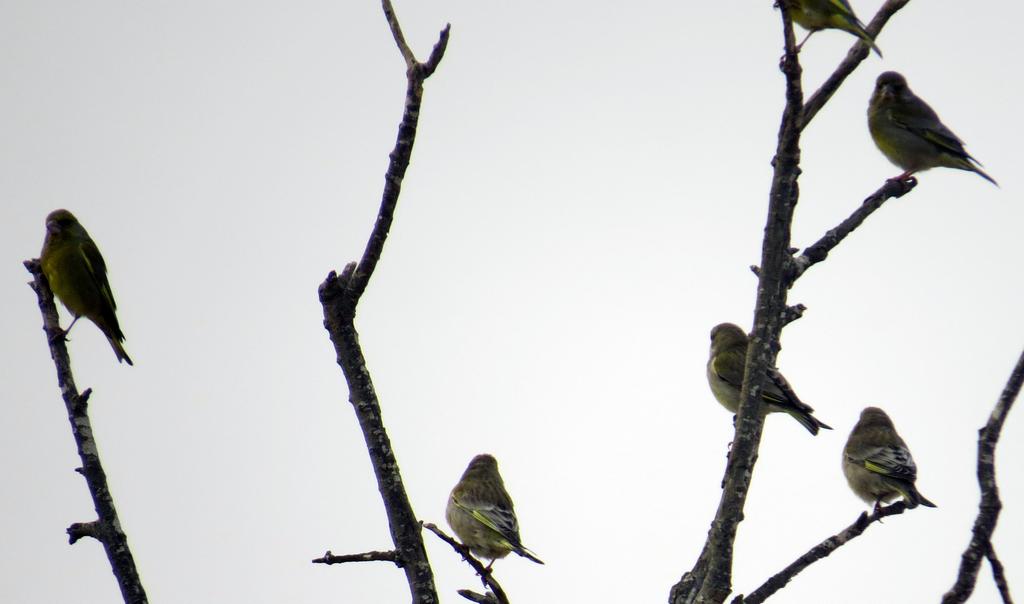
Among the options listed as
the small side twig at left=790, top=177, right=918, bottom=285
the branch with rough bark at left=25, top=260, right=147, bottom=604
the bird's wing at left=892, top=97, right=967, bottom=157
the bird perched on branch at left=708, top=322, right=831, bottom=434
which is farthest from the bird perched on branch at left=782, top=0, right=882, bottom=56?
the branch with rough bark at left=25, top=260, right=147, bottom=604

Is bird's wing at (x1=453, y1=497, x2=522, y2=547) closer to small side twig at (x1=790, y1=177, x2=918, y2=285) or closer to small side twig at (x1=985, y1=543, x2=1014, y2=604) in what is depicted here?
small side twig at (x1=790, y1=177, x2=918, y2=285)

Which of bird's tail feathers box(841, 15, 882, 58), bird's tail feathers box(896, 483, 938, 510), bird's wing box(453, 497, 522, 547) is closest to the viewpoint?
bird's tail feathers box(841, 15, 882, 58)

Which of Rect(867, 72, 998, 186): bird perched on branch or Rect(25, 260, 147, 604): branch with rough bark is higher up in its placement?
Rect(867, 72, 998, 186): bird perched on branch

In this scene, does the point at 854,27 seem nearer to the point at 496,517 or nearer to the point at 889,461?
the point at 889,461

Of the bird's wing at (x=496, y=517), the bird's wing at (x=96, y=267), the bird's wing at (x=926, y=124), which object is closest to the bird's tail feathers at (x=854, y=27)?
the bird's wing at (x=926, y=124)

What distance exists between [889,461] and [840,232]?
4.01 metres

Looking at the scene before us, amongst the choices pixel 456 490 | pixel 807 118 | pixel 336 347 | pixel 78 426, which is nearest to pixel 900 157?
pixel 456 490

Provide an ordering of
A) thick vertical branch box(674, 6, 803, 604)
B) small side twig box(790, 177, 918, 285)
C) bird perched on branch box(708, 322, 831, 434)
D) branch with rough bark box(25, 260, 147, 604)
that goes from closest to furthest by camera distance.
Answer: branch with rough bark box(25, 260, 147, 604), thick vertical branch box(674, 6, 803, 604), small side twig box(790, 177, 918, 285), bird perched on branch box(708, 322, 831, 434)

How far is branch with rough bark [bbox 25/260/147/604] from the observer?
176 inches

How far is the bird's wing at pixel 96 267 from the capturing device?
9758mm

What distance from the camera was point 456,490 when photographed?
451 inches

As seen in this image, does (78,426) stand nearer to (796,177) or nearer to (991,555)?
(796,177)

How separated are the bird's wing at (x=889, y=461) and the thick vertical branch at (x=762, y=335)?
5.15 metres

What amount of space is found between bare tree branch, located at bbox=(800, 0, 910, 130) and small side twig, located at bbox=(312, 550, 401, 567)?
269 cm
